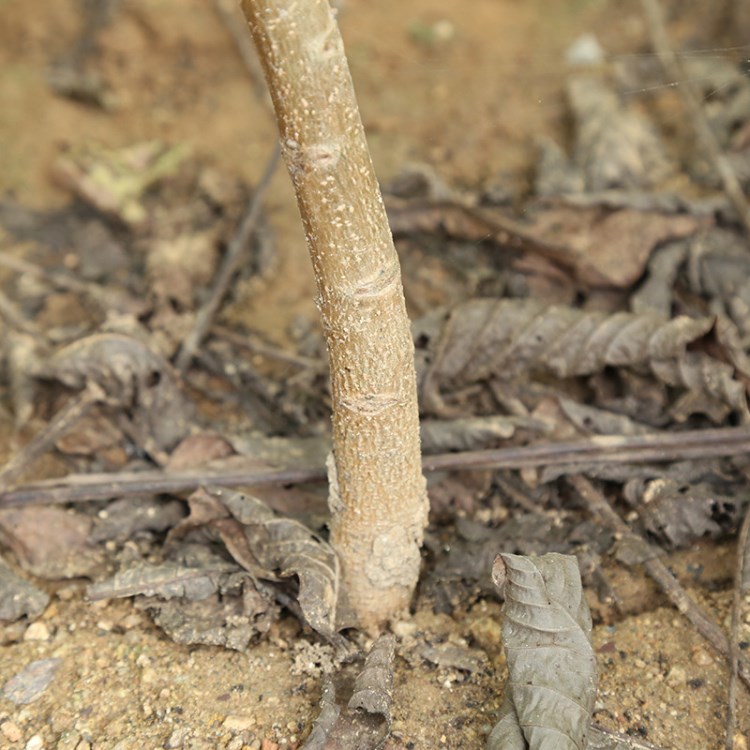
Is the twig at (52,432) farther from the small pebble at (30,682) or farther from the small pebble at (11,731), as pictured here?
the small pebble at (11,731)

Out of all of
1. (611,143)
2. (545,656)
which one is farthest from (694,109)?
(545,656)

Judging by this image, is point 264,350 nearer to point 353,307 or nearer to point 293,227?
point 293,227

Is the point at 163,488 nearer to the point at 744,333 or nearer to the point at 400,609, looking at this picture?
the point at 400,609

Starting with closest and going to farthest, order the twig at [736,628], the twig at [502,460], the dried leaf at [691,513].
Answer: the twig at [736,628] → the dried leaf at [691,513] → the twig at [502,460]

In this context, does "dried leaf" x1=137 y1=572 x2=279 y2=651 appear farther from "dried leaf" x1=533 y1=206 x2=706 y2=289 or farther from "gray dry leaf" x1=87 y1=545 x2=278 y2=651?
"dried leaf" x1=533 y1=206 x2=706 y2=289

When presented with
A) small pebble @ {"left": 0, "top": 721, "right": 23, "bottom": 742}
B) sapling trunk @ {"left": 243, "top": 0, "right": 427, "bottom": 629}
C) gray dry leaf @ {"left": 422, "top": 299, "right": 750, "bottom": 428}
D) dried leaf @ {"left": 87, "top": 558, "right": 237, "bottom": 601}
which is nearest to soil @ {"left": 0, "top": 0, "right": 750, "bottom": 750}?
small pebble @ {"left": 0, "top": 721, "right": 23, "bottom": 742}

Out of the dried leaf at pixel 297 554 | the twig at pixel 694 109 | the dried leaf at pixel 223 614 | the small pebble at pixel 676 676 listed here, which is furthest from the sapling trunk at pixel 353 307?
the twig at pixel 694 109
